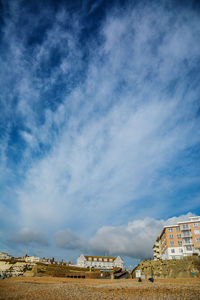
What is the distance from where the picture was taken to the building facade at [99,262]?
364 feet

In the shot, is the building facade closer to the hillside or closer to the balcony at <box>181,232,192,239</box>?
the balcony at <box>181,232,192,239</box>

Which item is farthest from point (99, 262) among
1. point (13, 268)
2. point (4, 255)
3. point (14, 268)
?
point (4, 255)

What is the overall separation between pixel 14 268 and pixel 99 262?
58.2 m

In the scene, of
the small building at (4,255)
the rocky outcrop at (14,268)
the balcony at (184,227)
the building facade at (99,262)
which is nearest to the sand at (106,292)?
the balcony at (184,227)

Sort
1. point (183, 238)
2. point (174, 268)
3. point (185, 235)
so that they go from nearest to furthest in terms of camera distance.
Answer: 1. point (174, 268)
2. point (185, 235)
3. point (183, 238)

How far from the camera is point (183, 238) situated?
68188 mm

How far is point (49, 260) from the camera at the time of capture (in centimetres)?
10312

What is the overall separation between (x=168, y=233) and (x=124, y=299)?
6552 cm

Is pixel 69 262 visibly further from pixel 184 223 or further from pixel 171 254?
pixel 184 223

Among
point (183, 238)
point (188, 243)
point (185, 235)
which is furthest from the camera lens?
point (183, 238)

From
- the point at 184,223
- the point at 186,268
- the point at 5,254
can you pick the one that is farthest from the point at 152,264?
the point at 5,254

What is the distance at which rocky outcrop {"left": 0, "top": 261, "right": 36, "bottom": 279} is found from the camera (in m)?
68.8

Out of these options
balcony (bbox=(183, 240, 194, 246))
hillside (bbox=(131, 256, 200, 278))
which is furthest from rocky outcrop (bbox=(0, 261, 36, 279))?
balcony (bbox=(183, 240, 194, 246))

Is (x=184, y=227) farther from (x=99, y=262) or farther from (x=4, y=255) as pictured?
(x=4, y=255)
